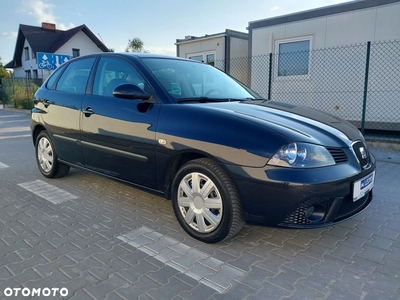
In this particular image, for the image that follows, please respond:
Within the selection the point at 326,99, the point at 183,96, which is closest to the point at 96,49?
the point at 326,99

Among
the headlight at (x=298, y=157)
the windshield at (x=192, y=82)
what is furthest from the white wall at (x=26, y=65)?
the headlight at (x=298, y=157)

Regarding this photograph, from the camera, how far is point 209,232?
2.76 meters

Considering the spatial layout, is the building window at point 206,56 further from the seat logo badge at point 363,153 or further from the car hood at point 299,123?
the seat logo badge at point 363,153

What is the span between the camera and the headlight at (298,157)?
2357 millimetres

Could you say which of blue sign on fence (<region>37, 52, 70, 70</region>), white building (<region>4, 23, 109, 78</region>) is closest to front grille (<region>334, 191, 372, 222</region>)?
blue sign on fence (<region>37, 52, 70, 70</region>)

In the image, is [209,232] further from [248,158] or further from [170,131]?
[170,131]

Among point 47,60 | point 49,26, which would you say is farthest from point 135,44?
point 47,60

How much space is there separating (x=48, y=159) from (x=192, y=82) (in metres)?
2.61

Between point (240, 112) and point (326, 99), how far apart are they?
661cm

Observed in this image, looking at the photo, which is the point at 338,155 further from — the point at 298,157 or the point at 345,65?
the point at 345,65

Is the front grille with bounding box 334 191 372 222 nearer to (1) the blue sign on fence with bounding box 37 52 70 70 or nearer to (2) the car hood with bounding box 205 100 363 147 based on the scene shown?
(2) the car hood with bounding box 205 100 363 147

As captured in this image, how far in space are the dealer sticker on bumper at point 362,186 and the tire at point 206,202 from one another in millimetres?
950

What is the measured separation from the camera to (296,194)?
7.64 feet

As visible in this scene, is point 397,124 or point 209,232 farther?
point 397,124
